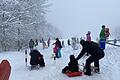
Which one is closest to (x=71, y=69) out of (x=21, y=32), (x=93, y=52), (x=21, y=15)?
(x=93, y=52)

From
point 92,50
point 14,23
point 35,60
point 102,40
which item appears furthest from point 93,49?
point 14,23

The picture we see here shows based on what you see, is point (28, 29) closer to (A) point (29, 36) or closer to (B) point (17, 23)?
(A) point (29, 36)

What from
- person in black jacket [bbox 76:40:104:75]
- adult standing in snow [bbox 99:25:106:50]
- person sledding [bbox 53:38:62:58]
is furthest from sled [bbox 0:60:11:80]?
person sledding [bbox 53:38:62:58]

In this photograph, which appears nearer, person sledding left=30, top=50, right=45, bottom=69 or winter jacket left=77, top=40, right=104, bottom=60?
winter jacket left=77, top=40, right=104, bottom=60

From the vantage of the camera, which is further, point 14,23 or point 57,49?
point 14,23

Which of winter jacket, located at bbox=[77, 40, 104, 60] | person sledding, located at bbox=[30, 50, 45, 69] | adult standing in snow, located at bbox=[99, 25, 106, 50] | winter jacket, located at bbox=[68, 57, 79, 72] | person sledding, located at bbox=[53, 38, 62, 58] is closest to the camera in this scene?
winter jacket, located at bbox=[77, 40, 104, 60]

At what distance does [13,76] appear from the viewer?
52.3ft

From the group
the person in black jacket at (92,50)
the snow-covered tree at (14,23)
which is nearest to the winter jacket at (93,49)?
the person in black jacket at (92,50)

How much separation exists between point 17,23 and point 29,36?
387 inches

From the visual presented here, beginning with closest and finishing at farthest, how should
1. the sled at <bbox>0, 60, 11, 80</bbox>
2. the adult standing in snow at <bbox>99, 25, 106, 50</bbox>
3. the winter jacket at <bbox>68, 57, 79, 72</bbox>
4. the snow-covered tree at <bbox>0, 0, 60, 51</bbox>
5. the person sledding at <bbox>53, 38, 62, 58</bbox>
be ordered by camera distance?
the sled at <bbox>0, 60, 11, 80</bbox> → the winter jacket at <bbox>68, 57, 79, 72</bbox> → the adult standing in snow at <bbox>99, 25, 106, 50</bbox> → the person sledding at <bbox>53, 38, 62, 58</bbox> → the snow-covered tree at <bbox>0, 0, 60, 51</bbox>

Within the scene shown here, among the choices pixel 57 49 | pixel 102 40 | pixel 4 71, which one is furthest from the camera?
pixel 57 49

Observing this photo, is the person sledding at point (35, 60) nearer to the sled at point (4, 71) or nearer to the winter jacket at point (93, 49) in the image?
the winter jacket at point (93, 49)

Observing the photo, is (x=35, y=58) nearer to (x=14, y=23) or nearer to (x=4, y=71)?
(x=4, y=71)

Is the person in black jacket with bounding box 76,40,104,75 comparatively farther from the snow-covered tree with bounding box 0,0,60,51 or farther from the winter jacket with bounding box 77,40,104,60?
the snow-covered tree with bounding box 0,0,60,51
